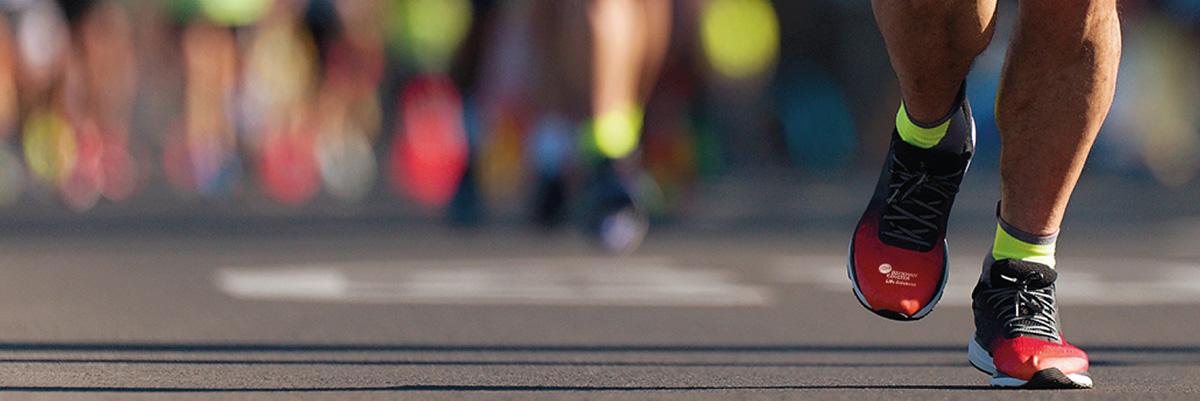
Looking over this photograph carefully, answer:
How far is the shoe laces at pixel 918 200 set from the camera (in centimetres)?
328

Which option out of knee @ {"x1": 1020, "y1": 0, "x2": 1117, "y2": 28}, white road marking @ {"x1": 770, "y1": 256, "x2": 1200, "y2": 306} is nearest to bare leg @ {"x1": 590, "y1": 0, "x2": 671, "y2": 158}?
white road marking @ {"x1": 770, "y1": 256, "x2": 1200, "y2": 306}

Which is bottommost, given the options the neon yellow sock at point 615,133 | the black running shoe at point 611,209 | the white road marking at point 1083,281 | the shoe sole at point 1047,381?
the white road marking at point 1083,281

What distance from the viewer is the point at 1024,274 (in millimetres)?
3189

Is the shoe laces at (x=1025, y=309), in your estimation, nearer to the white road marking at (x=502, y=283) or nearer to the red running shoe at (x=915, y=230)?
the red running shoe at (x=915, y=230)

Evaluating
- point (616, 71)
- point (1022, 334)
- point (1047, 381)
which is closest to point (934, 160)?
point (1022, 334)

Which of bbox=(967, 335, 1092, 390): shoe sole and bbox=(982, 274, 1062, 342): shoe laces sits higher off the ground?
bbox=(982, 274, 1062, 342): shoe laces

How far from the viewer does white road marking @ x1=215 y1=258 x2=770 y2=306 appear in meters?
5.00

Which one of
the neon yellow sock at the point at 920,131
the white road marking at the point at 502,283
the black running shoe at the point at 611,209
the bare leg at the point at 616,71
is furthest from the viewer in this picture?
the bare leg at the point at 616,71

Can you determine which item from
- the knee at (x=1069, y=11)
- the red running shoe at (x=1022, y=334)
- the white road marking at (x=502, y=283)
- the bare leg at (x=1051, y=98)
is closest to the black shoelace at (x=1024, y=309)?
the red running shoe at (x=1022, y=334)

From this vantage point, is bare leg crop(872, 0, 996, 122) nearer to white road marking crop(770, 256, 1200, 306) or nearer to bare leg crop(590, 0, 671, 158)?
white road marking crop(770, 256, 1200, 306)

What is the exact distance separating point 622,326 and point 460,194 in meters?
3.37

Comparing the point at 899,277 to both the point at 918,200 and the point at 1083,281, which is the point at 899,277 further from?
the point at 1083,281

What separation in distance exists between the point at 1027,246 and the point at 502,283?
8.23 ft

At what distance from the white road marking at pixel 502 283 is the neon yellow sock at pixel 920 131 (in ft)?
5.48
